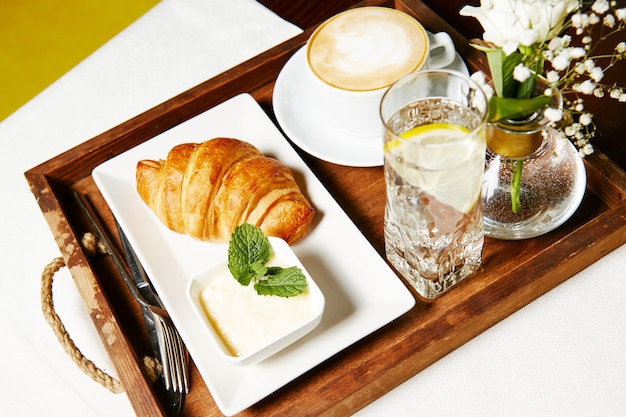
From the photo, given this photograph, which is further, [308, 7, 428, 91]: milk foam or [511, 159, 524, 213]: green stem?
[308, 7, 428, 91]: milk foam

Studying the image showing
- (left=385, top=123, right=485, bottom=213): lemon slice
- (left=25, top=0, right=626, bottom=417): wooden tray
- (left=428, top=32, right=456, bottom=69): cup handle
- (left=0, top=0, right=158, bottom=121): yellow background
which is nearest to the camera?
(left=385, top=123, right=485, bottom=213): lemon slice

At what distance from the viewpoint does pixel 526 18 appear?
28.9 inches

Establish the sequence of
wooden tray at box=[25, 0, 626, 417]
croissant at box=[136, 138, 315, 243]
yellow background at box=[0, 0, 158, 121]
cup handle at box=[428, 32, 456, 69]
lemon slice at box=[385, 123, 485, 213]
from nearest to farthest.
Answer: lemon slice at box=[385, 123, 485, 213] → wooden tray at box=[25, 0, 626, 417] → croissant at box=[136, 138, 315, 243] → cup handle at box=[428, 32, 456, 69] → yellow background at box=[0, 0, 158, 121]

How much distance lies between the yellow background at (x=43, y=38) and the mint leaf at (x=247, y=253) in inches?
67.8

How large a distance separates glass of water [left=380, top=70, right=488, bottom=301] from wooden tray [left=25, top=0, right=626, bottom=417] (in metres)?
A: 0.05

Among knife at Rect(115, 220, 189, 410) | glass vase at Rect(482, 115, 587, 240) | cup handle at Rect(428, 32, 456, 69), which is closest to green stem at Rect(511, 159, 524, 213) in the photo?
glass vase at Rect(482, 115, 587, 240)

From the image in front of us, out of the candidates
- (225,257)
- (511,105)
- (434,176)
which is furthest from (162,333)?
(511,105)

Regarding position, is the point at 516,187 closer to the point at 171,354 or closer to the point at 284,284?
→ the point at 284,284

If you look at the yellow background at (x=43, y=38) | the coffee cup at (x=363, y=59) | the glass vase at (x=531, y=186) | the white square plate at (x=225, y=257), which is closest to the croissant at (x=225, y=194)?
the white square plate at (x=225, y=257)

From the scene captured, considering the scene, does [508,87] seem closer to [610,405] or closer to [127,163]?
[610,405]

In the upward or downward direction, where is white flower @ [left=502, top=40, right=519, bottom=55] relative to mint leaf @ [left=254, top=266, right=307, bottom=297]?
upward

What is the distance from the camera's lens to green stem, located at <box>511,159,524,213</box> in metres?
0.92

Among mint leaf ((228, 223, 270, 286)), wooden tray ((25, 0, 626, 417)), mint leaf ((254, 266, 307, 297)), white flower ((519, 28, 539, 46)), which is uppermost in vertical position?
white flower ((519, 28, 539, 46))

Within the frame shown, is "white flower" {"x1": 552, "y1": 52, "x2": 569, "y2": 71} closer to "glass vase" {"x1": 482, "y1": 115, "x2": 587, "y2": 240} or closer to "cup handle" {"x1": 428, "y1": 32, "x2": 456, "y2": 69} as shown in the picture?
"glass vase" {"x1": 482, "y1": 115, "x2": 587, "y2": 240}
